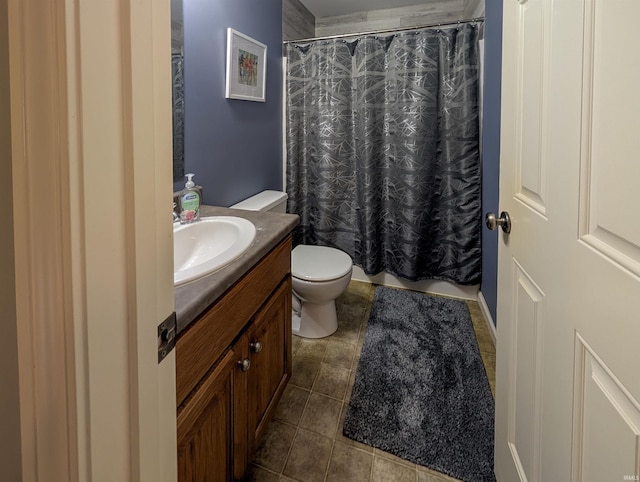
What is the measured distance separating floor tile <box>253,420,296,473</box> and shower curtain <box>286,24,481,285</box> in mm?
1444

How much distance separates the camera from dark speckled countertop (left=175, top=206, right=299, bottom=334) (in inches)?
28.8

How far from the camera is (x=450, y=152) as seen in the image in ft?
7.39

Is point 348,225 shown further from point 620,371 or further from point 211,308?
point 620,371

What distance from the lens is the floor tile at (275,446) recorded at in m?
1.23

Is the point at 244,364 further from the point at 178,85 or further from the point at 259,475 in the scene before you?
the point at 178,85

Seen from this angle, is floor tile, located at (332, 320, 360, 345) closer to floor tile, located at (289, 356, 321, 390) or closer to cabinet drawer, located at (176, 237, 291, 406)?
floor tile, located at (289, 356, 321, 390)

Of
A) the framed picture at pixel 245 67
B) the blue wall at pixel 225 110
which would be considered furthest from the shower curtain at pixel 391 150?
the framed picture at pixel 245 67

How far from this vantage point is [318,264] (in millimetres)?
1961

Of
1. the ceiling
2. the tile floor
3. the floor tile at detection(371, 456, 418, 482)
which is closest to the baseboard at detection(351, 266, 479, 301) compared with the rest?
the tile floor

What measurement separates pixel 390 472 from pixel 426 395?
1.40 ft

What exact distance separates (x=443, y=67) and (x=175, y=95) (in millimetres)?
1635

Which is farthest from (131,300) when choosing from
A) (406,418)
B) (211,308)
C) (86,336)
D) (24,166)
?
(406,418)

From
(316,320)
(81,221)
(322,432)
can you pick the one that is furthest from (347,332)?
(81,221)

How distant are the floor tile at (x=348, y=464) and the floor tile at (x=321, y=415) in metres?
0.08
